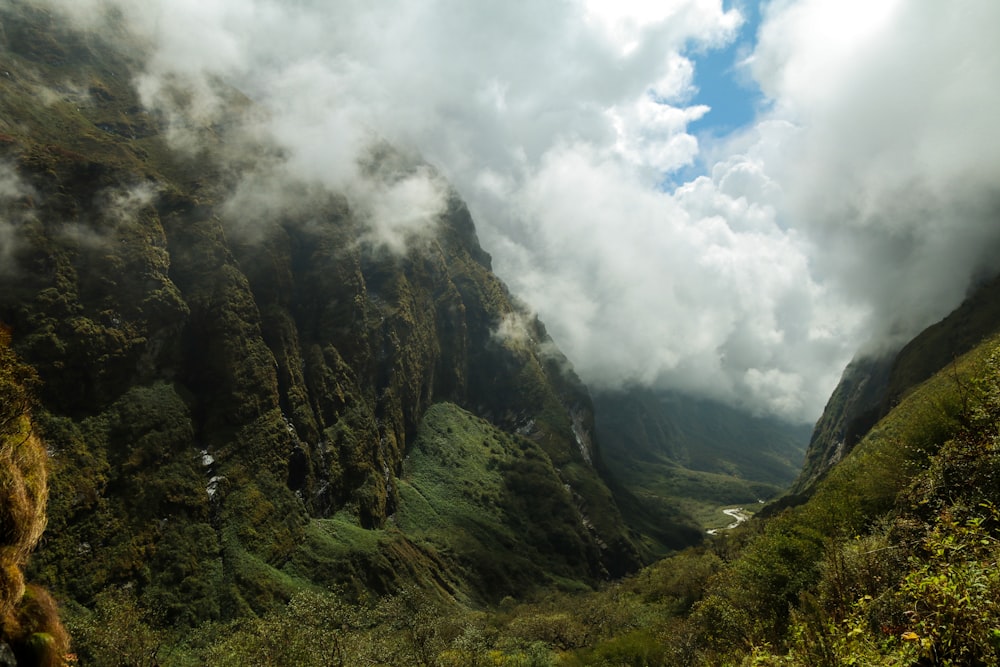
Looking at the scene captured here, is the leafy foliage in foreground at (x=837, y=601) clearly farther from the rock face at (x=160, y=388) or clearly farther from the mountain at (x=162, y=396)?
the rock face at (x=160, y=388)

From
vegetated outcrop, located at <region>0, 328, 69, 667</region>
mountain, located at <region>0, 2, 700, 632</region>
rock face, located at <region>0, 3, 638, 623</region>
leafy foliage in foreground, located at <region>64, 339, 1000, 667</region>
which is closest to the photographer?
leafy foliage in foreground, located at <region>64, 339, 1000, 667</region>

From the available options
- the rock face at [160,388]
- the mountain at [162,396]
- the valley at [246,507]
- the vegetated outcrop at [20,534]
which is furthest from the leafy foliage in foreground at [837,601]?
the rock face at [160,388]

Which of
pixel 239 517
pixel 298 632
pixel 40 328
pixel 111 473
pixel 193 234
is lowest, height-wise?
pixel 298 632

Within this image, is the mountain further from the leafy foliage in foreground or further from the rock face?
the leafy foliage in foreground

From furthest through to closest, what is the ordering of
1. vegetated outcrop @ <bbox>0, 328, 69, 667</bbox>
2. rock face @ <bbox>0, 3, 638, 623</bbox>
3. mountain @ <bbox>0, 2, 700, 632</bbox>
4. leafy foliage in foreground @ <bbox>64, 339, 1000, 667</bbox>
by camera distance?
rock face @ <bbox>0, 3, 638, 623</bbox> < mountain @ <bbox>0, 2, 700, 632</bbox> < vegetated outcrop @ <bbox>0, 328, 69, 667</bbox> < leafy foliage in foreground @ <bbox>64, 339, 1000, 667</bbox>

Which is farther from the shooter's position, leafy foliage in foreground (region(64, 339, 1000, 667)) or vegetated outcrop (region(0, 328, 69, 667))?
vegetated outcrop (region(0, 328, 69, 667))

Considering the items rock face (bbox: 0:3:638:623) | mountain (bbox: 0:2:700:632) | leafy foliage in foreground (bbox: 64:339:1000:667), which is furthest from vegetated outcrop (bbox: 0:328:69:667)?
rock face (bbox: 0:3:638:623)

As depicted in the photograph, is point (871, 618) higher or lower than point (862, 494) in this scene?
higher

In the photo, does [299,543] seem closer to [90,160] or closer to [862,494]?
[90,160]

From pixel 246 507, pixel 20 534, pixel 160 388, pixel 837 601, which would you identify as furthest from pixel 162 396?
pixel 837 601

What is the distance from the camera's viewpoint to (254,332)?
17688 cm

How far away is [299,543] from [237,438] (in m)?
37.0

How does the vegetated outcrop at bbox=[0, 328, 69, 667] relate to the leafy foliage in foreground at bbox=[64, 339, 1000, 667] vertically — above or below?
above

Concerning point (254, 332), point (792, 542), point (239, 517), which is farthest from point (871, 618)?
point (254, 332)
